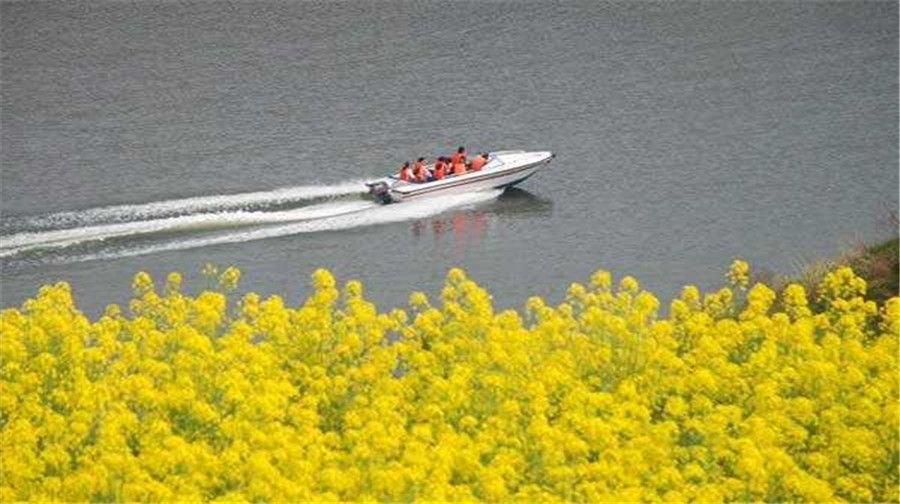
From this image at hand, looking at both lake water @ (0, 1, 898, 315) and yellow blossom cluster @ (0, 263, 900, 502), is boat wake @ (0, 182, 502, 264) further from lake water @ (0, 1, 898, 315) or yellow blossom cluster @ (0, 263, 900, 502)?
yellow blossom cluster @ (0, 263, 900, 502)

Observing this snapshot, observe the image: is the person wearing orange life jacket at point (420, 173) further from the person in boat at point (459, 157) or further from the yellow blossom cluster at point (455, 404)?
the yellow blossom cluster at point (455, 404)

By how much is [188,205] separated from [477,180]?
9954mm

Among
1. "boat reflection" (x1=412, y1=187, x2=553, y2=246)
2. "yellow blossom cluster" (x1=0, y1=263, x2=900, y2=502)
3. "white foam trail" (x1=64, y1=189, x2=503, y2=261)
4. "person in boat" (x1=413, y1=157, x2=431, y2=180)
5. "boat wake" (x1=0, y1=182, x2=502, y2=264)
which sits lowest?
"yellow blossom cluster" (x1=0, y1=263, x2=900, y2=502)

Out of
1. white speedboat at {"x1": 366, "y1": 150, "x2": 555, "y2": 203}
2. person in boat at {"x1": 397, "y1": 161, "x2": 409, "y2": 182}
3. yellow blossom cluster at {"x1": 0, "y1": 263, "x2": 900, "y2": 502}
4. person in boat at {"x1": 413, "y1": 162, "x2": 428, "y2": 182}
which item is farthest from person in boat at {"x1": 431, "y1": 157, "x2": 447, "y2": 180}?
yellow blossom cluster at {"x1": 0, "y1": 263, "x2": 900, "y2": 502}

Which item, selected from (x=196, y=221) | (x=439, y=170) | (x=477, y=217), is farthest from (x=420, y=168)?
(x=196, y=221)

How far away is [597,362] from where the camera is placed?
38.7 meters

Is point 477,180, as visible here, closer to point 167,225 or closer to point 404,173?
point 404,173

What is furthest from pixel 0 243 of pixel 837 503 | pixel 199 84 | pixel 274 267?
pixel 837 503

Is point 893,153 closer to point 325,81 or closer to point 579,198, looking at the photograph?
point 579,198

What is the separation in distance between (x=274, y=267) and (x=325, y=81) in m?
18.3

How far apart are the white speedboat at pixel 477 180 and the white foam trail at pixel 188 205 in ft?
4.41

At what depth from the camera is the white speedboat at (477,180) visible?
61.1 metres

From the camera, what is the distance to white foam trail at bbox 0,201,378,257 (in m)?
57.1

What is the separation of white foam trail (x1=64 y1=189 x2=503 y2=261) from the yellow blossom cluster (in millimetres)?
15977
